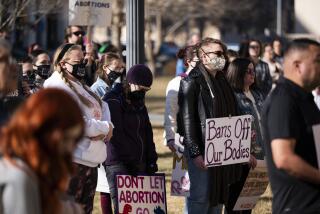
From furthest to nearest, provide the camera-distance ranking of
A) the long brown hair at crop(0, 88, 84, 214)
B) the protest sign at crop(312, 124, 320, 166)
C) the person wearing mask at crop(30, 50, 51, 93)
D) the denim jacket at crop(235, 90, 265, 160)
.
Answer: the person wearing mask at crop(30, 50, 51, 93)
the denim jacket at crop(235, 90, 265, 160)
the protest sign at crop(312, 124, 320, 166)
the long brown hair at crop(0, 88, 84, 214)

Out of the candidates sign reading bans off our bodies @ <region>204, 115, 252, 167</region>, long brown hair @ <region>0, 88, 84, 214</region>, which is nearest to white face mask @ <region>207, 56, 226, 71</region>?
sign reading bans off our bodies @ <region>204, 115, 252, 167</region>

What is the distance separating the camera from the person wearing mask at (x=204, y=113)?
8.09 metres

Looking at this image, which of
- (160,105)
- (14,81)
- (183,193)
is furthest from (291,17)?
(14,81)

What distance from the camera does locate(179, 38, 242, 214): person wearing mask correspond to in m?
8.09

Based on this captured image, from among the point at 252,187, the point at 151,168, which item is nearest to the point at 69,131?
the point at 151,168

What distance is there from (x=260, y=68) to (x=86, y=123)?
26.2 ft

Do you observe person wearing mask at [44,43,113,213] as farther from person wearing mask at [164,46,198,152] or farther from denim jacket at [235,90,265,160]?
denim jacket at [235,90,265,160]

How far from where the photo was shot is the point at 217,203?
8.30m

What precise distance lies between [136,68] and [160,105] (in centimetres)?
2039

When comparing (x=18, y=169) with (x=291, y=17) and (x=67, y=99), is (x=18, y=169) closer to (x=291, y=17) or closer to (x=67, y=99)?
(x=67, y=99)

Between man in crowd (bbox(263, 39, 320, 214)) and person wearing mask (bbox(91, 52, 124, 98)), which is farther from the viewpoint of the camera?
person wearing mask (bbox(91, 52, 124, 98))

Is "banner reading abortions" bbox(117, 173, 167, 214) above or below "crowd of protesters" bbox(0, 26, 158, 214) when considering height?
below

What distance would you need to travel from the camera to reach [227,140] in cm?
833

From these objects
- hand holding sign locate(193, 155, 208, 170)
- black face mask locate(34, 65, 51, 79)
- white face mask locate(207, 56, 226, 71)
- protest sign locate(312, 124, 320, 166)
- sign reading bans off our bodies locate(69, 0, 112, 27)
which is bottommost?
hand holding sign locate(193, 155, 208, 170)
